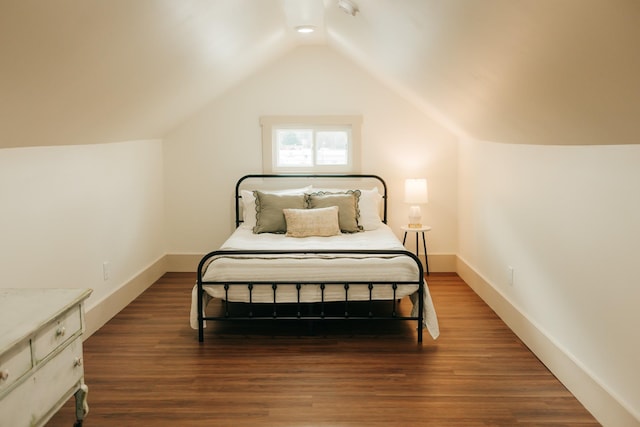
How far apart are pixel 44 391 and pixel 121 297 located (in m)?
2.53

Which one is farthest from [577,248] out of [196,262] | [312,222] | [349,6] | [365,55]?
[196,262]

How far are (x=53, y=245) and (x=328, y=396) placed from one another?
1.97m

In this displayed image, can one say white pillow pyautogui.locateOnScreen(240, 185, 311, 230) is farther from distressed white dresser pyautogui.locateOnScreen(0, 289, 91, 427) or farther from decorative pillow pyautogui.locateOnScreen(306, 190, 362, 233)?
distressed white dresser pyautogui.locateOnScreen(0, 289, 91, 427)

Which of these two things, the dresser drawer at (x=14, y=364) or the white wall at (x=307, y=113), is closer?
the dresser drawer at (x=14, y=364)

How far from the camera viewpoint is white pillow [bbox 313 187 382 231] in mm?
5652

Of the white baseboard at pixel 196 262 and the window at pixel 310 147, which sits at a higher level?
the window at pixel 310 147

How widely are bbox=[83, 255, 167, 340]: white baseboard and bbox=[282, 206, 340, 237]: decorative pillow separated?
142 cm

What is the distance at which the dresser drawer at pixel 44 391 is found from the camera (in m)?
2.30

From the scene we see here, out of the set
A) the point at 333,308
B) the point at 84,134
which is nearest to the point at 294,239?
the point at 333,308

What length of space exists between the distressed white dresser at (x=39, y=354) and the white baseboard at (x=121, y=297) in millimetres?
1489

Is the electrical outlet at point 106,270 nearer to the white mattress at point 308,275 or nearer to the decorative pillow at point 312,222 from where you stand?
the white mattress at point 308,275

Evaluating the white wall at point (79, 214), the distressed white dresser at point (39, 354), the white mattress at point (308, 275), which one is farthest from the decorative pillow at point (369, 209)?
the distressed white dresser at point (39, 354)

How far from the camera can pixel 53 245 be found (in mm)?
3908

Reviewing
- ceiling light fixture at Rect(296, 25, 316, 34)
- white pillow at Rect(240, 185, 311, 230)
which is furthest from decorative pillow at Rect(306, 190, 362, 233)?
ceiling light fixture at Rect(296, 25, 316, 34)
